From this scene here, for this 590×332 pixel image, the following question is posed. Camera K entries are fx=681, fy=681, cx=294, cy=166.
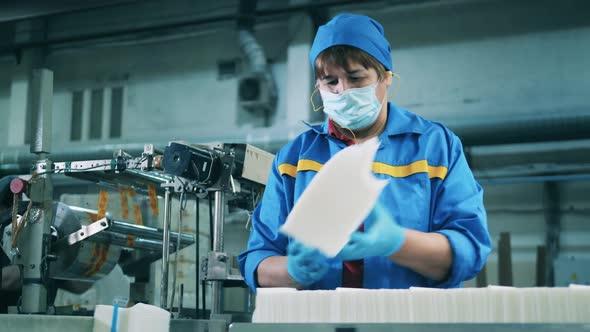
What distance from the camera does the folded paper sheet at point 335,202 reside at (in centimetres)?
72

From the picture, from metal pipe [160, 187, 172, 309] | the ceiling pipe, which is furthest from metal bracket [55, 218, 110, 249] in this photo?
the ceiling pipe

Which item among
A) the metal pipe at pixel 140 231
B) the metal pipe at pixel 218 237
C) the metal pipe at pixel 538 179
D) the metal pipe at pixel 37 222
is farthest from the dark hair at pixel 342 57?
the metal pipe at pixel 538 179

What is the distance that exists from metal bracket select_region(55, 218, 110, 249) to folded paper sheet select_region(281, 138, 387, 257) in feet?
6.21

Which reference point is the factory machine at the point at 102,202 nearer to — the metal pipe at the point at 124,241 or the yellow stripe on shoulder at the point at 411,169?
the metal pipe at the point at 124,241

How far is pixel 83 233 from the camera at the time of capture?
2518 millimetres

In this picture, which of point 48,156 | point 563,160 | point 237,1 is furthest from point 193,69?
point 48,156

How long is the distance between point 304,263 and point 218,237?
4.60ft

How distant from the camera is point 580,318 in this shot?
67 cm

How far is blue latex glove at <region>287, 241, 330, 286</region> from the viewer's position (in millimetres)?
884

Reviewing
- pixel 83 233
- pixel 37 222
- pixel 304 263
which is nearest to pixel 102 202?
pixel 83 233

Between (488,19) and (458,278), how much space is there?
4245mm

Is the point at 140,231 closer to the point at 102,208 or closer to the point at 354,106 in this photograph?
the point at 102,208

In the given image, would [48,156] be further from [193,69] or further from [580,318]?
[193,69]

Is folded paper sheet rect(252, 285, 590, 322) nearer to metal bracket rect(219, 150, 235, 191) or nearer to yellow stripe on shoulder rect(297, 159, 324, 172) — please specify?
yellow stripe on shoulder rect(297, 159, 324, 172)
